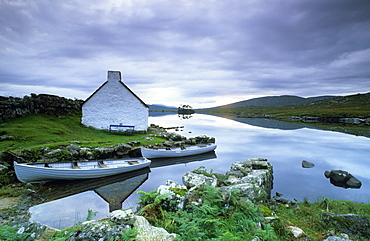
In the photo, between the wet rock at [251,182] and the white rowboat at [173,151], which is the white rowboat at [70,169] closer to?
the white rowboat at [173,151]

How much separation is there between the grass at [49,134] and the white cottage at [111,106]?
188 cm

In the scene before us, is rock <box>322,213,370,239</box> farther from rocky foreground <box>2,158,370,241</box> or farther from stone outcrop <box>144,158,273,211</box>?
stone outcrop <box>144,158,273,211</box>

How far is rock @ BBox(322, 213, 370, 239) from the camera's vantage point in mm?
7246

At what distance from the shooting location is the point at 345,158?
88.7ft

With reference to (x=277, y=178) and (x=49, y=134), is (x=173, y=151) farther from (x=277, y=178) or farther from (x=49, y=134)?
(x=49, y=134)

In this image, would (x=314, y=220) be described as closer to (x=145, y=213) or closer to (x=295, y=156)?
(x=145, y=213)

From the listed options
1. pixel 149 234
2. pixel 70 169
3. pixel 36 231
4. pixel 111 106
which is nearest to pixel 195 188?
pixel 149 234

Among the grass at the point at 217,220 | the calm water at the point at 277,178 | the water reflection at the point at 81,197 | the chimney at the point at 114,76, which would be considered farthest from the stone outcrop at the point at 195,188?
the chimney at the point at 114,76

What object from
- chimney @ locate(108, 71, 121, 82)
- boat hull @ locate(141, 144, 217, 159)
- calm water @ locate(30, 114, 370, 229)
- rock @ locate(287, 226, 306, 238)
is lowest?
calm water @ locate(30, 114, 370, 229)

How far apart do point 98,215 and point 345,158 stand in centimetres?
3152

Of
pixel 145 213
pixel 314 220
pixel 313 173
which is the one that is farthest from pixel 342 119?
pixel 145 213

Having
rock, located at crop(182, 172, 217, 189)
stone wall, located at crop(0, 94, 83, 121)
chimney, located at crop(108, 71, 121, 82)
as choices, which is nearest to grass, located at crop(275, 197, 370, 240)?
rock, located at crop(182, 172, 217, 189)

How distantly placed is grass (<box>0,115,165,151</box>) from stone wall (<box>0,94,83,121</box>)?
1.12 m

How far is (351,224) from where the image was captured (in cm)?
757
